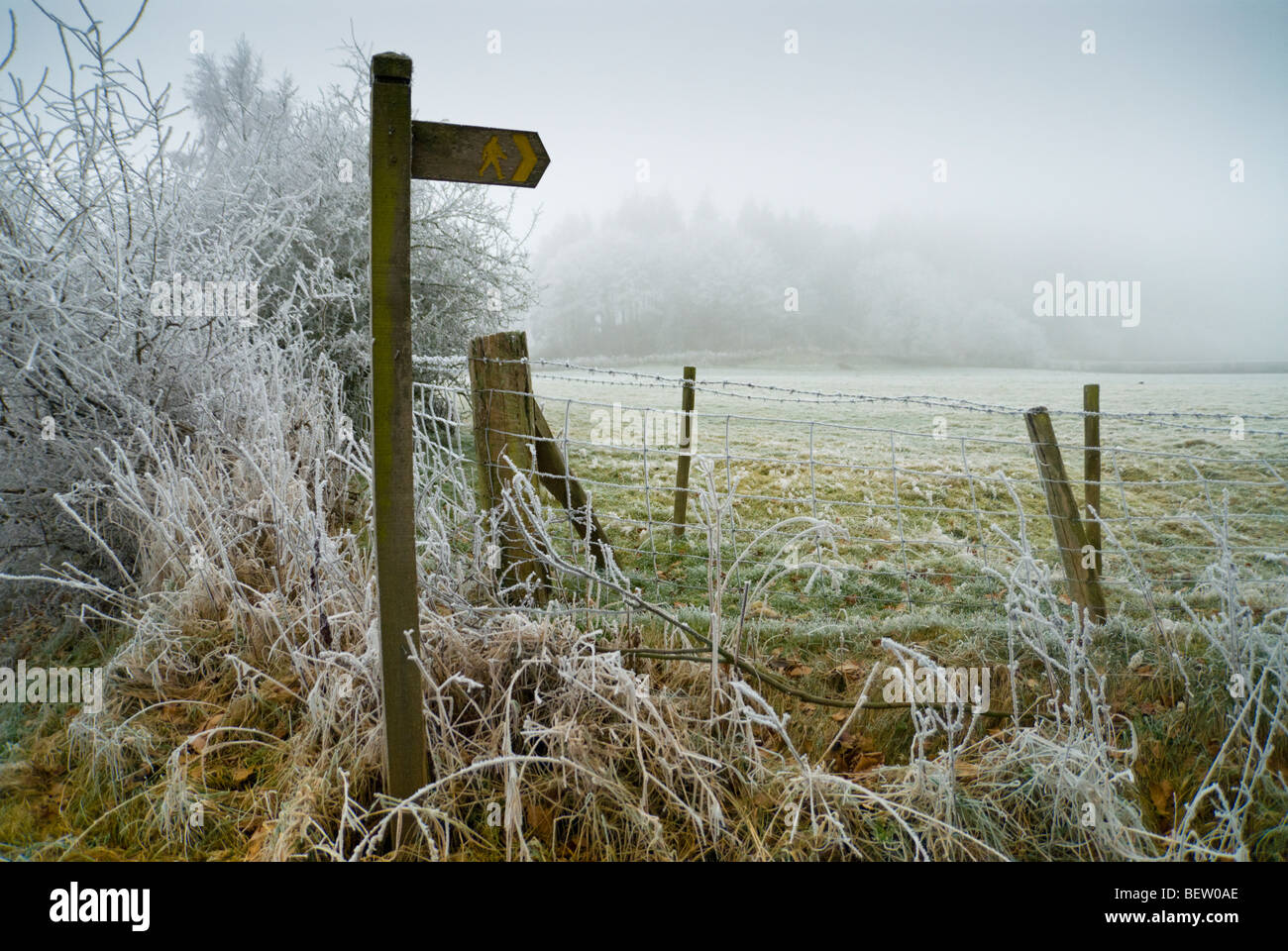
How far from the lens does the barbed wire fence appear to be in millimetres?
3498

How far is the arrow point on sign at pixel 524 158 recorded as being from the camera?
212 cm

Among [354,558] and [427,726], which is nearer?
[427,726]

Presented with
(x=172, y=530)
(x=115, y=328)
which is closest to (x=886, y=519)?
(x=172, y=530)

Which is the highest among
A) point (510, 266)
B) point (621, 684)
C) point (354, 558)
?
point (510, 266)

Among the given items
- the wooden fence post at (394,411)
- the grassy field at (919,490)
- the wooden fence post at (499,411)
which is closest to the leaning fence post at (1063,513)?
the grassy field at (919,490)

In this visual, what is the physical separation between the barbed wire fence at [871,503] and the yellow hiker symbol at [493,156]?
88 centimetres

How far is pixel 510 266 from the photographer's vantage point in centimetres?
969

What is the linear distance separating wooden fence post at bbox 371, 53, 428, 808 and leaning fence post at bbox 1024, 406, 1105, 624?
10.9 ft

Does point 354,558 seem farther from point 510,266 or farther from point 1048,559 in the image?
point 510,266

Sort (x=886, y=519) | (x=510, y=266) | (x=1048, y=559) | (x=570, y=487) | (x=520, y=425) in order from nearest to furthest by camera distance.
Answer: (x=520, y=425)
(x=570, y=487)
(x=1048, y=559)
(x=886, y=519)
(x=510, y=266)

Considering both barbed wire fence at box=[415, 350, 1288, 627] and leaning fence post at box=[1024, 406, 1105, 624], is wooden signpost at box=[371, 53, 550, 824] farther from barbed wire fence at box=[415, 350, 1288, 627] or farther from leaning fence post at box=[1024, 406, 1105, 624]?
leaning fence post at box=[1024, 406, 1105, 624]

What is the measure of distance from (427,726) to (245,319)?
3.20 meters

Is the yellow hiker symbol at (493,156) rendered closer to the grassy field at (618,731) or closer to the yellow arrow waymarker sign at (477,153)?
the yellow arrow waymarker sign at (477,153)

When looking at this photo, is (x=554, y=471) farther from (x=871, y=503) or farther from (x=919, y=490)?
(x=919, y=490)
